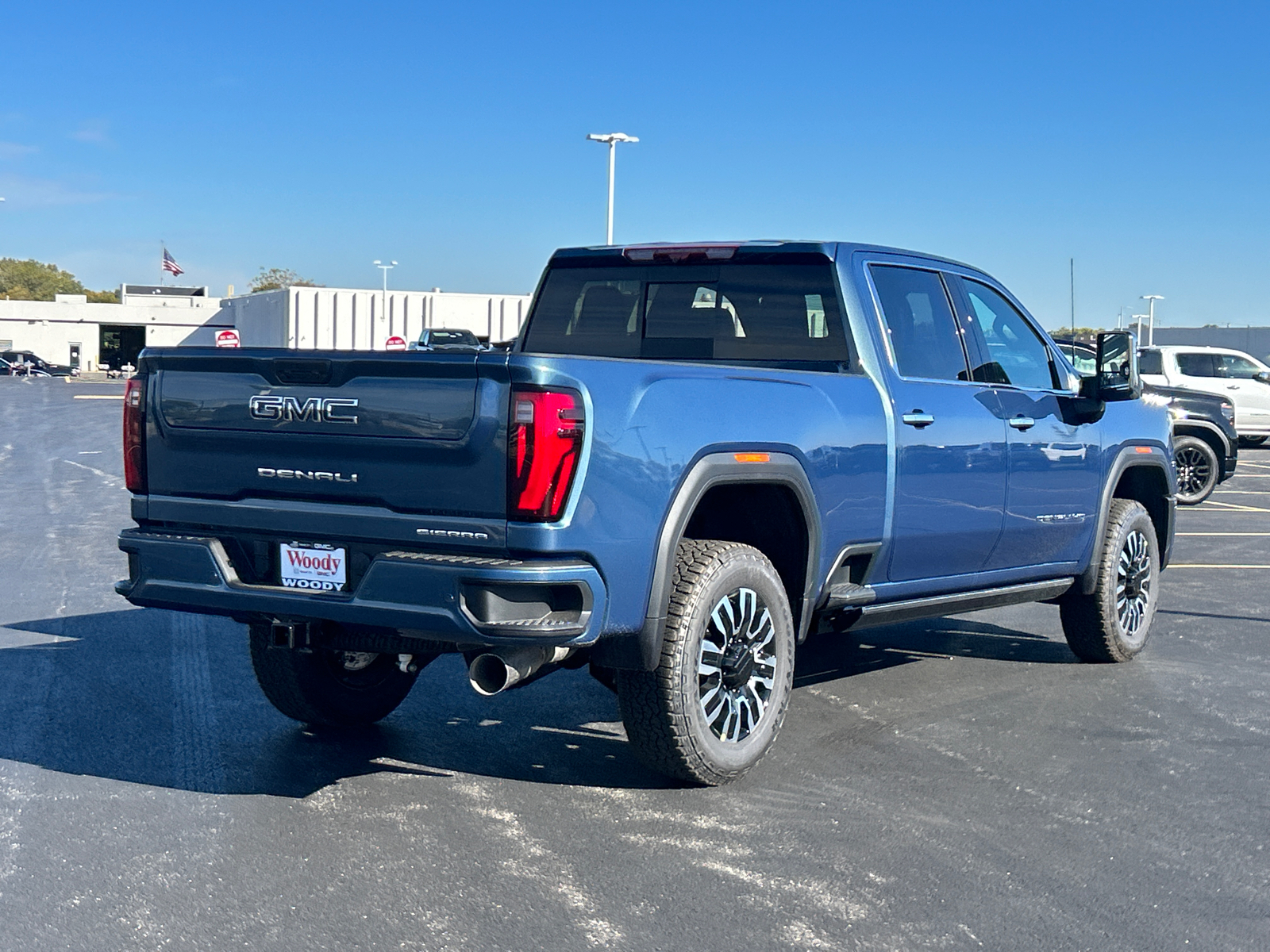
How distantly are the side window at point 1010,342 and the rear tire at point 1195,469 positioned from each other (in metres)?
11.0

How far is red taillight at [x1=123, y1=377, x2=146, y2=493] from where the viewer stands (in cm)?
526

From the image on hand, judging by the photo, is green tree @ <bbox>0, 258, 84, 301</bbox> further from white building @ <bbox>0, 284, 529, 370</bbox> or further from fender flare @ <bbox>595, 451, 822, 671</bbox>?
fender flare @ <bbox>595, 451, 822, 671</bbox>

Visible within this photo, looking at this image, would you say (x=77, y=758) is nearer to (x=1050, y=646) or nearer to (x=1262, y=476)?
(x=1050, y=646)

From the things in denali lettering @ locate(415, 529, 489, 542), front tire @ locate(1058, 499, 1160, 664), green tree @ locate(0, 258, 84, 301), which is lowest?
front tire @ locate(1058, 499, 1160, 664)

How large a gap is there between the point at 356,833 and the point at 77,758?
4.77 ft

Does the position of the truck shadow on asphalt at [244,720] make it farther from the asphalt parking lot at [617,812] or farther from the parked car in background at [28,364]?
the parked car in background at [28,364]

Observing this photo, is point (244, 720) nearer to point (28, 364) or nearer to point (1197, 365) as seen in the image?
point (1197, 365)

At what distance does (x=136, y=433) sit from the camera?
5.30 m

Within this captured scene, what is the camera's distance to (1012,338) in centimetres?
721

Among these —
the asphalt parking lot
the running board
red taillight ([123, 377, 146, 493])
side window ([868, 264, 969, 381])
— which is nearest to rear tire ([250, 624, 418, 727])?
the asphalt parking lot

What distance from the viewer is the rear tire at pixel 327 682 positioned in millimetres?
5801

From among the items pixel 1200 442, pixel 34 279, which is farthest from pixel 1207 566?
pixel 34 279

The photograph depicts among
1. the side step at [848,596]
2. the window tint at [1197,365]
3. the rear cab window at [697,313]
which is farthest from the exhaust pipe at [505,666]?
the window tint at [1197,365]

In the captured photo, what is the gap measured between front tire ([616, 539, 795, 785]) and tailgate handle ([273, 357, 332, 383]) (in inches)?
53.8
